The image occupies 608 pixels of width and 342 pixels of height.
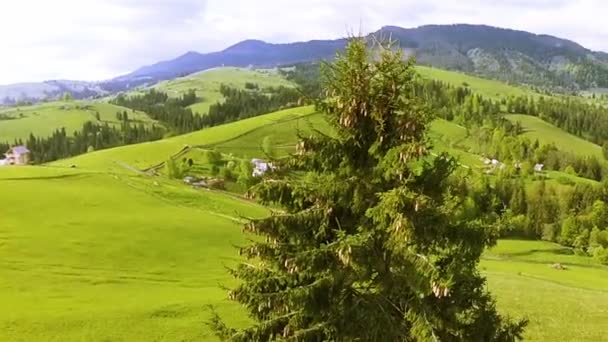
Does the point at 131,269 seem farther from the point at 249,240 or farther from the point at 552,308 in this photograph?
the point at 249,240

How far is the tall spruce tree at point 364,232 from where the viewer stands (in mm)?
15133

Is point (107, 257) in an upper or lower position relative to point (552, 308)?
lower

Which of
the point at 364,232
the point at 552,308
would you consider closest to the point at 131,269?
the point at 552,308

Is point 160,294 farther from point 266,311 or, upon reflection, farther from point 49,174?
point 49,174

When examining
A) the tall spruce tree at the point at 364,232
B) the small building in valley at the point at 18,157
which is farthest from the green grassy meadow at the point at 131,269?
the small building in valley at the point at 18,157

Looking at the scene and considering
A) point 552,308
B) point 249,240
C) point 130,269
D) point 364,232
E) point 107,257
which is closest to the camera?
point 364,232

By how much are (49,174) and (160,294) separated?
62.0m

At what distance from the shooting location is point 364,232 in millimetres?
15336

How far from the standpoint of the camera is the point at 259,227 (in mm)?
16312

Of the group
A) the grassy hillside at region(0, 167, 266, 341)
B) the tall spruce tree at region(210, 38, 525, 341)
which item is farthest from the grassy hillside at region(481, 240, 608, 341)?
the tall spruce tree at region(210, 38, 525, 341)

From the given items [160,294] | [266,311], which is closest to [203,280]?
[160,294]

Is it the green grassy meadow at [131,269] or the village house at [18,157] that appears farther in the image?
the village house at [18,157]

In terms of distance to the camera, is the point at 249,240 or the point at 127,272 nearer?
the point at 249,240

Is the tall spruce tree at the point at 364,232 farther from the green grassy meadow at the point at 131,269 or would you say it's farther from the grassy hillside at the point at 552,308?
the grassy hillside at the point at 552,308
